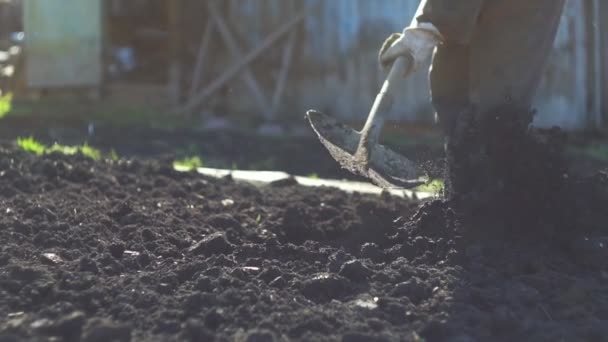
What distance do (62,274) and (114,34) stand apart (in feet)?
38.0

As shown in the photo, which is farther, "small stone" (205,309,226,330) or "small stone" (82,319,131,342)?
"small stone" (205,309,226,330)

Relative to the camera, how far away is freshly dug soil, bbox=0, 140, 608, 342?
2984mm

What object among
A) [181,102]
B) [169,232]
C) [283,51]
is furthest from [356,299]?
[181,102]

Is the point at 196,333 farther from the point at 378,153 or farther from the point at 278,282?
the point at 378,153

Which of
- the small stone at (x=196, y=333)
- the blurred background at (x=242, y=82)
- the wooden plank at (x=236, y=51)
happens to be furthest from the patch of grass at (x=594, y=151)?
the small stone at (x=196, y=333)

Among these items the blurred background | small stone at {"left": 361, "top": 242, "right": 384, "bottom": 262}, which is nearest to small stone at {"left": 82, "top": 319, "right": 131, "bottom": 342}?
small stone at {"left": 361, "top": 242, "right": 384, "bottom": 262}

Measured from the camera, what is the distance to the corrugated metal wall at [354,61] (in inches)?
381

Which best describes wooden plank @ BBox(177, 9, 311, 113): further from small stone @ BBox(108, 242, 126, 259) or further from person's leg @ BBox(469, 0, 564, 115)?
small stone @ BBox(108, 242, 126, 259)

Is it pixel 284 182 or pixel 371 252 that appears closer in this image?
pixel 371 252

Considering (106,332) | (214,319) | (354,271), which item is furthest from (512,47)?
(106,332)

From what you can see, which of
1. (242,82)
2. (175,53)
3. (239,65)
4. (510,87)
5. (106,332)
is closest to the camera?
(106,332)

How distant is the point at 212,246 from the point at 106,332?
1121 mm

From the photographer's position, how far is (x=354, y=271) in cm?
350

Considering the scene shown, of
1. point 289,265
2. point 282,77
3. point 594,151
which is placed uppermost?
point 289,265
